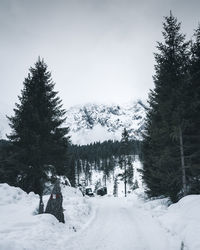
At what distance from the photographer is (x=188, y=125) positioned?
1235 centimetres

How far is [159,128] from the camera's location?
1436 cm

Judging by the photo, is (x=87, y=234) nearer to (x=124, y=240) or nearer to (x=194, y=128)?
(x=124, y=240)

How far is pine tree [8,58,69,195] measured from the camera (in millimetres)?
15602

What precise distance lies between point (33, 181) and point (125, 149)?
89.5ft

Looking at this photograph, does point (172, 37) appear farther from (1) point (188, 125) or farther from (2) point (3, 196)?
(2) point (3, 196)

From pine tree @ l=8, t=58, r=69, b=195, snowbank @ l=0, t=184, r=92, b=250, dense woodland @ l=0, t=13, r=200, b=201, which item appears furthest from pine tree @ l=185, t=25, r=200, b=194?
pine tree @ l=8, t=58, r=69, b=195

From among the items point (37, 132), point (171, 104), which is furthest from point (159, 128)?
point (37, 132)

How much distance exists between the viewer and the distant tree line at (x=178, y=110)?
12695 millimetres

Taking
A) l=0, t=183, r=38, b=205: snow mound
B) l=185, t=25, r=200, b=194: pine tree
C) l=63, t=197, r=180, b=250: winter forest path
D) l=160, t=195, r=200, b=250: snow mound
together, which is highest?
l=185, t=25, r=200, b=194: pine tree

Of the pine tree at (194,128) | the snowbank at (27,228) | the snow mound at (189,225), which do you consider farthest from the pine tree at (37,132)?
the pine tree at (194,128)

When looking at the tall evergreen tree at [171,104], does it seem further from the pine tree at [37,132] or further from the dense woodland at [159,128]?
the pine tree at [37,132]

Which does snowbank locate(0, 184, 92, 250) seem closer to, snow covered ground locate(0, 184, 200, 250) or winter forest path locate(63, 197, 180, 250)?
snow covered ground locate(0, 184, 200, 250)

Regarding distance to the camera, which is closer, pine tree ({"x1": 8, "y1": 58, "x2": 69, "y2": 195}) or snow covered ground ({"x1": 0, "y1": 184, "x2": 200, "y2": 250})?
snow covered ground ({"x1": 0, "y1": 184, "x2": 200, "y2": 250})

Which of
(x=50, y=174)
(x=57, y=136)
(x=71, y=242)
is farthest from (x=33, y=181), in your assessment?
(x=71, y=242)
